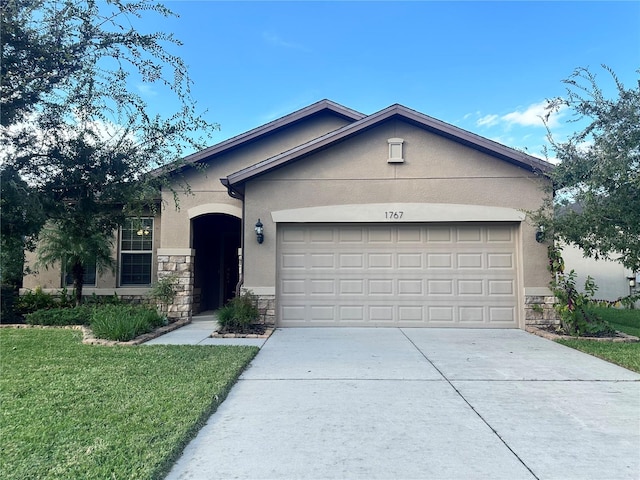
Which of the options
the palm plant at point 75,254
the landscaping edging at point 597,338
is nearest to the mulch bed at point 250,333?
the palm plant at point 75,254

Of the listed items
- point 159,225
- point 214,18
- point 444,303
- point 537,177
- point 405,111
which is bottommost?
point 444,303

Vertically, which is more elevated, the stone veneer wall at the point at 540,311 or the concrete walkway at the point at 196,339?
the stone veneer wall at the point at 540,311

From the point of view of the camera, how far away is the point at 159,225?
12.3m

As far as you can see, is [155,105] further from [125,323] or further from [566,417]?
[566,417]

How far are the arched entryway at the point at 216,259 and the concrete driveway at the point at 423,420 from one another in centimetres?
684

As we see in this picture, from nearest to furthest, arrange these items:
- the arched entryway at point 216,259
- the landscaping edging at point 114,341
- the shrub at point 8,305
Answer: the landscaping edging at point 114,341, the shrub at point 8,305, the arched entryway at point 216,259

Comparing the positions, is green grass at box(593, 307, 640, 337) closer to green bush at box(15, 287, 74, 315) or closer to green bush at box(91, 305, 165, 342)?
green bush at box(91, 305, 165, 342)

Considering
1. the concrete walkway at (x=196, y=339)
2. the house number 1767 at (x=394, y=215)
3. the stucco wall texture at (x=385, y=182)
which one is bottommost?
the concrete walkway at (x=196, y=339)

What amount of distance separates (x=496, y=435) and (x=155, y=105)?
5.64 meters

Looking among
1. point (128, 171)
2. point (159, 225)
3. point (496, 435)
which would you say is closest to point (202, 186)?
point (159, 225)

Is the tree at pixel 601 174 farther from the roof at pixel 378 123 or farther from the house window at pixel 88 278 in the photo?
the house window at pixel 88 278

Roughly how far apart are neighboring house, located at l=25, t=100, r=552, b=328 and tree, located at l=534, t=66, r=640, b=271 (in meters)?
1.36

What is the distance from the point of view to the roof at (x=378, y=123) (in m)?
9.42

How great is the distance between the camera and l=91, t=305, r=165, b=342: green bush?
791 cm
